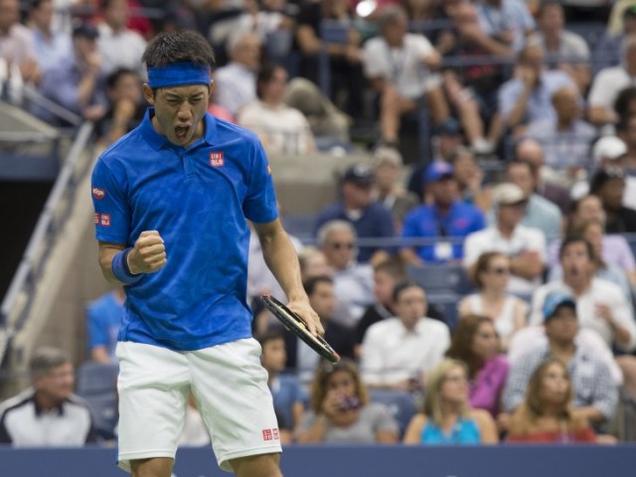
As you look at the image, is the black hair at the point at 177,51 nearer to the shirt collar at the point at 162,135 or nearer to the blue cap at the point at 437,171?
the shirt collar at the point at 162,135

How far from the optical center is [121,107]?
13.6 meters

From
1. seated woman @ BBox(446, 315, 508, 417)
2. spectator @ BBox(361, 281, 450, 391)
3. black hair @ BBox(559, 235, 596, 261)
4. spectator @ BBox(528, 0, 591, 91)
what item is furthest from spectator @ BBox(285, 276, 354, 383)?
spectator @ BBox(528, 0, 591, 91)

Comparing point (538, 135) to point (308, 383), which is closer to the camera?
point (308, 383)

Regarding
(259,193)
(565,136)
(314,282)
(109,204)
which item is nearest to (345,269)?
(314,282)

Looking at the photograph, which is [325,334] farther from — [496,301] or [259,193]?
[259,193]

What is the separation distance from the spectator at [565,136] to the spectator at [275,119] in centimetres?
187

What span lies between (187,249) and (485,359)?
14.7 feet

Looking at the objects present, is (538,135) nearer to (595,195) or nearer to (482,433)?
(595,195)

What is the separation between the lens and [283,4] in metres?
15.8

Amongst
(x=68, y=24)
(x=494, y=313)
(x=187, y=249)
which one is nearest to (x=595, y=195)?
(x=494, y=313)

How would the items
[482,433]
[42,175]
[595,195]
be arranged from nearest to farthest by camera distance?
[482,433], [595,195], [42,175]

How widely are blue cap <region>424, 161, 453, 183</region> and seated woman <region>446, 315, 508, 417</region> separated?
2.42 m

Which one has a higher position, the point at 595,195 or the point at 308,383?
the point at 595,195

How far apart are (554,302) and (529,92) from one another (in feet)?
15.8
